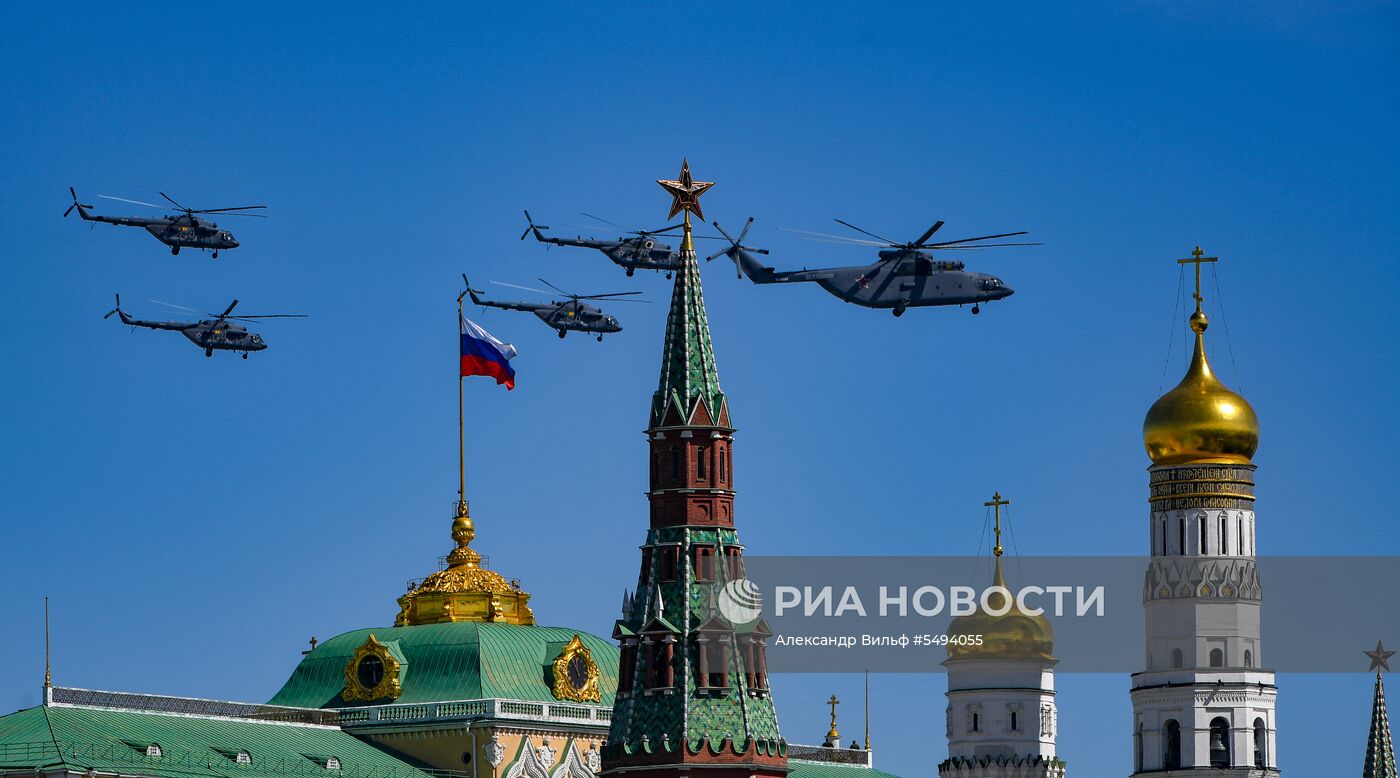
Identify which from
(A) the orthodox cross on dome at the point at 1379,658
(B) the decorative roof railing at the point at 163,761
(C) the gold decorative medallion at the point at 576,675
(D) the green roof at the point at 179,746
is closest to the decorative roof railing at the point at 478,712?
(C) the gold decorative medallion at the point at 576,675

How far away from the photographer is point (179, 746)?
14900cm

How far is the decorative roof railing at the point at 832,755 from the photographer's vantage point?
6934 inches

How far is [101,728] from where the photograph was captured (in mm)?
147500

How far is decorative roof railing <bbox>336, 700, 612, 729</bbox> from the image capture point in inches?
6211

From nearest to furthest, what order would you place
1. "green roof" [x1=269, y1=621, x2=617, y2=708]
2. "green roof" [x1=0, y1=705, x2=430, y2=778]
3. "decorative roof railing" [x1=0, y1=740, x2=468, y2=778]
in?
"decorative roof railing" [x1=0, y1=740, x2=468, y2=778]
"green roof" [x1=0, y1=705, x2=430, y2=778]
"green roof" [x1=269, y1=621, x2=617, y2=708]

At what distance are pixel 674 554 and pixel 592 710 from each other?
24711mm

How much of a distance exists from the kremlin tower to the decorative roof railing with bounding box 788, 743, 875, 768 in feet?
123

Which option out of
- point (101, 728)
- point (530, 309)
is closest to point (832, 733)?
point (530, 309)

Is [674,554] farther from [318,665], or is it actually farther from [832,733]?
[832,733]

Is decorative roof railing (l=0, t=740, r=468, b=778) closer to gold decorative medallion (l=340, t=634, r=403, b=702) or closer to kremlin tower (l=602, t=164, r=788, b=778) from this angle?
gold decorative medallion (l=340, t=634, r=403, b=702)

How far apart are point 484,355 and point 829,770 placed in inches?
909

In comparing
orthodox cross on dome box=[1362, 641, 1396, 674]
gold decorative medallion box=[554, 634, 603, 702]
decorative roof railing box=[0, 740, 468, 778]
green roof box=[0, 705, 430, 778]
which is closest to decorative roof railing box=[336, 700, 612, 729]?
gold decorative medallion box=[554, 634, 603, 702]

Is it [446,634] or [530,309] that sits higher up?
[530,309]

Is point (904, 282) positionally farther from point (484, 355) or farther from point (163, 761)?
point (163, 761)
